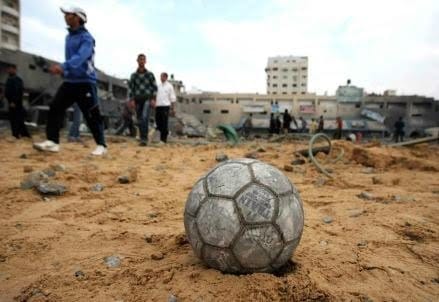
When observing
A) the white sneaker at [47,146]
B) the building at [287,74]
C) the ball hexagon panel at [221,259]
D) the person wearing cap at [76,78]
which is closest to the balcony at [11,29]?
the white sneaker at [47,146]

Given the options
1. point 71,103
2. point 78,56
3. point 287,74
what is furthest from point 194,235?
point 287,74

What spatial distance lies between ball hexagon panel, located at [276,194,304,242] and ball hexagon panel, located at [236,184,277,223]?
0.06 metres

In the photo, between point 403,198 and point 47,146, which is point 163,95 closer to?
point 47,146

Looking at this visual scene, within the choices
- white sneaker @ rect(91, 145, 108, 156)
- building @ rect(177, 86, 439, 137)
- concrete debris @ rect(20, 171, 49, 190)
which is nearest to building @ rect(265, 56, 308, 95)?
building @ rect(177, 86, 439, 137)

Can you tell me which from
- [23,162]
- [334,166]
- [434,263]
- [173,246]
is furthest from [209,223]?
[334,166]

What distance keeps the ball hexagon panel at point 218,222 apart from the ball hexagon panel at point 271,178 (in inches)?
9.6

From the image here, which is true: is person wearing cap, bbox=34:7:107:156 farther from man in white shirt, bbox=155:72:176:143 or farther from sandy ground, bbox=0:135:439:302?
man in white shirt, bbox=155:72:176:143

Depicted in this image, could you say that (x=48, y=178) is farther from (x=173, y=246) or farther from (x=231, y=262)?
(x=231, y=262)

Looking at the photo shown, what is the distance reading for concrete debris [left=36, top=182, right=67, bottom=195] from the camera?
132 inches

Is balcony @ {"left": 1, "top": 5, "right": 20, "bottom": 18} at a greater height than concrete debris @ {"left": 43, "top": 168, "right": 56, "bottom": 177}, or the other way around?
balcony @ {"left": 1, "top": 5, "right": 20, "bottom": 18}

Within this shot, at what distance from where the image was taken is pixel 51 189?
11.1 feet

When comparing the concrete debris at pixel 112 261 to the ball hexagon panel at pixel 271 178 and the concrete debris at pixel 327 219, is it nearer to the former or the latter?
the ball hexagon panel at pixel 271 178

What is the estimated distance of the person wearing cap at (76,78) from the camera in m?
4.81

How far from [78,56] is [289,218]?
420cm
